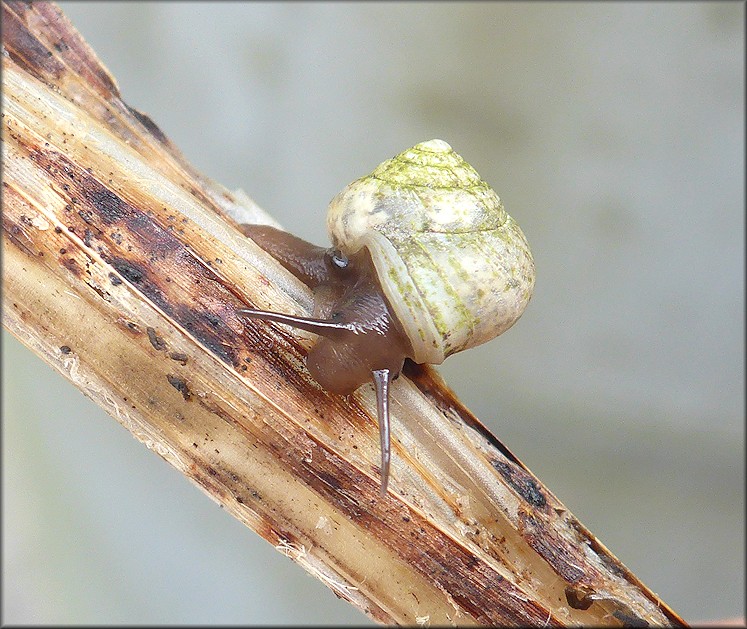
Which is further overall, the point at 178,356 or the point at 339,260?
the point at 339,260

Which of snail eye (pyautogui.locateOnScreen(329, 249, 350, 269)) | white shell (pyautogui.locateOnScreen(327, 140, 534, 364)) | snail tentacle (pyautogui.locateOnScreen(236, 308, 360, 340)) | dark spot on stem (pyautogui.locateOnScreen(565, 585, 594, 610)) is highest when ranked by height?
white shell (pyautogui.locateOnScreen(327, 140, 534, 364))

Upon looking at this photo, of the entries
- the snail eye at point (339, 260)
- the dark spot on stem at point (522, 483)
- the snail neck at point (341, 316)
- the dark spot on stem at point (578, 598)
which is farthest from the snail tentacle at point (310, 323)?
the dark spot on stem at point (578, 598)

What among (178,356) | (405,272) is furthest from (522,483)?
(178,356)

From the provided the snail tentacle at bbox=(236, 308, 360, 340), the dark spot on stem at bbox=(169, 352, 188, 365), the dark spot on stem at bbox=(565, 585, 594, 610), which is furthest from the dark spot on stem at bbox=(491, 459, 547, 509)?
the dark spot on stem at bbox=(169, 352, 188, 365)

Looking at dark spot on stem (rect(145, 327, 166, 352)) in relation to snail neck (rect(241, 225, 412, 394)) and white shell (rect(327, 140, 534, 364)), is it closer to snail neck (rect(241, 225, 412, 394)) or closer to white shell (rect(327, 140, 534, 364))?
snail neck (rect(241, 225, 412, 394))

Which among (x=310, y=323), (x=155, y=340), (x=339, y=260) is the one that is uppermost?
(x=339, y=260)

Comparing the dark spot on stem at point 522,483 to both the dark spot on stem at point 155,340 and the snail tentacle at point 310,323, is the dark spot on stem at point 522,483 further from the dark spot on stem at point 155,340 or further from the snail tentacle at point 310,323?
the dark spot on stem at point 155,340

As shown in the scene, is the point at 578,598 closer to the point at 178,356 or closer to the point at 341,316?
the point at 341,316
